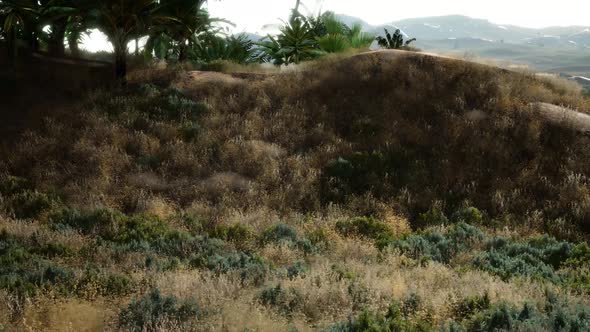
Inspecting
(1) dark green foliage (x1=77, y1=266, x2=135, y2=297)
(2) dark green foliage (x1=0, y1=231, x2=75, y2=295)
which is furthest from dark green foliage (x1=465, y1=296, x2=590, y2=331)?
(2) dark green foliage (x1=0, y1=231, x2=75, y2=295)

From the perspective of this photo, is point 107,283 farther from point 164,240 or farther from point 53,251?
point 164,240

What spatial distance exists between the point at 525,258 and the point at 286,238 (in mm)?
4160

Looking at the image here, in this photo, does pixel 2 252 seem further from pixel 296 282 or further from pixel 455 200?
pixel 455 200

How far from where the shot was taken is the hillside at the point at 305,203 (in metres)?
5.99

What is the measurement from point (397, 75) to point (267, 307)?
14.5 metres

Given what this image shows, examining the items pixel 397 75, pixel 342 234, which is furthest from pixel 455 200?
pixel 397 75

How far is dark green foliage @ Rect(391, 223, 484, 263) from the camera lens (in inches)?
358

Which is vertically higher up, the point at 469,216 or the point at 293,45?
the point at 293,45

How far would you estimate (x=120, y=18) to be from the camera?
61.3 ft

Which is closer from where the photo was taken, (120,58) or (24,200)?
(24,200)

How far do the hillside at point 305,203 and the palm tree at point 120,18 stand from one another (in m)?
1.47

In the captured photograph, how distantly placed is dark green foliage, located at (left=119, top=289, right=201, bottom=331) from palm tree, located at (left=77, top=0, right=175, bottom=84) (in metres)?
14.8

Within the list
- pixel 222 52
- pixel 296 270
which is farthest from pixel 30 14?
pixel 296 270

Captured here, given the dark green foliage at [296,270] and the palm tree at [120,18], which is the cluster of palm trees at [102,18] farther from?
the dark green foliage at [296,270]
